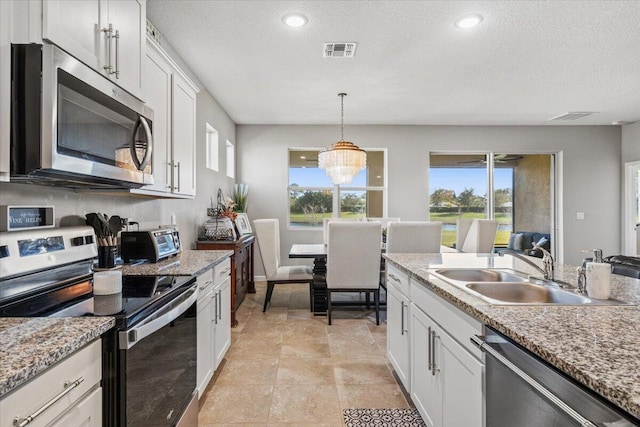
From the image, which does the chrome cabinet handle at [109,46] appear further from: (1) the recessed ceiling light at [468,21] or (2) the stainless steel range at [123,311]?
(1) the recessed ceiling light at [468,21]

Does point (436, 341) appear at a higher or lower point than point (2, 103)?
lower

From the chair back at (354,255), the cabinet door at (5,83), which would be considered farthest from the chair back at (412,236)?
the cabinet door at (5,83)

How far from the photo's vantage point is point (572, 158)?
19.4ft

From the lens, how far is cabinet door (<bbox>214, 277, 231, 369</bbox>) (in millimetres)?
2389

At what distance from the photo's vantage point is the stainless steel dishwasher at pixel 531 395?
2.28ft

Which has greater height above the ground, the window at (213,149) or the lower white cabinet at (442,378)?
the window at (213,149)

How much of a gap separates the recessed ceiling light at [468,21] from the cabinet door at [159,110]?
2131mm

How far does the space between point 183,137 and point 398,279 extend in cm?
185

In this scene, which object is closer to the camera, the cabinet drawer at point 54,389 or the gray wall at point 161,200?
the cabinet drawer at point 54,389

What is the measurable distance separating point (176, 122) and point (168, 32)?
890 mm

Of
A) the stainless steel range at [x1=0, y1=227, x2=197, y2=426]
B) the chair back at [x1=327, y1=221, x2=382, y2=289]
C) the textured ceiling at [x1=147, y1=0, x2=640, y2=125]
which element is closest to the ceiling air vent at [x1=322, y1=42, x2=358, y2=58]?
the textured ceiling at [x1=147, y1=0, x2=640, y2=125]

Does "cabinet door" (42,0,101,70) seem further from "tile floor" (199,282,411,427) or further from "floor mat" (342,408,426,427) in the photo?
"floor mat" (342,408,426,427)

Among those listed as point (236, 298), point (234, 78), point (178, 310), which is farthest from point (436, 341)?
point (234, 78)

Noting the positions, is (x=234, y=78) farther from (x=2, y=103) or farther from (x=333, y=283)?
(x=2, y=103)
